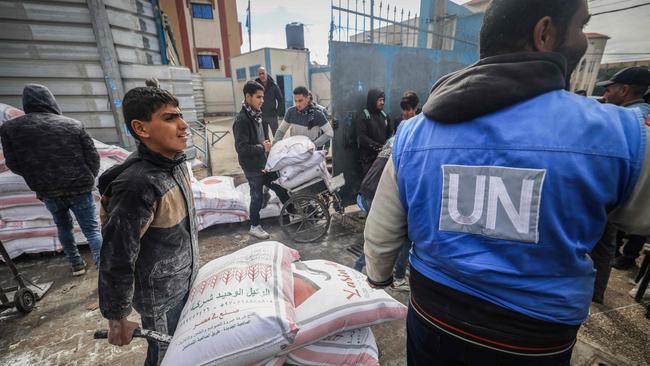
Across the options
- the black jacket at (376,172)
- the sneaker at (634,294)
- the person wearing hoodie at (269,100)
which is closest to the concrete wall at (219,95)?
the person wearing hoodie at (269,100)

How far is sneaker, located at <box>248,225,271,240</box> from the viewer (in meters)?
3.73

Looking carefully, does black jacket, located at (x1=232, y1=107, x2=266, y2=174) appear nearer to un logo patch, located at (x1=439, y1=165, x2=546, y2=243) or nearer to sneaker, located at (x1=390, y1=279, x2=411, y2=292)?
sneaker, located at (x1=390, y1=279, x2=411, y2=292)

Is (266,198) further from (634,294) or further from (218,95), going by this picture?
(218,95)

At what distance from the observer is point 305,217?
3.69 meters

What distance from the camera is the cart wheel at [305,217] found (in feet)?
11.9

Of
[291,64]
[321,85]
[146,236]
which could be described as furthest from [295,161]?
[321,85]

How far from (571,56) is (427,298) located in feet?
2.82

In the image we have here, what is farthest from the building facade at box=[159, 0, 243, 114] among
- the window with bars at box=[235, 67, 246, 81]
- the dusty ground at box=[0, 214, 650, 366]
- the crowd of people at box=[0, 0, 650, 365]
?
the crowd of people at box=[0, 0, 650, 365]

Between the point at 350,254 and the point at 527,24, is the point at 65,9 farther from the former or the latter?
the point at 527,24

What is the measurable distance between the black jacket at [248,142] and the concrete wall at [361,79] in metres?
1.08

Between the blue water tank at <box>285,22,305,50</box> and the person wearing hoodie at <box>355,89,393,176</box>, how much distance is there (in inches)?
618

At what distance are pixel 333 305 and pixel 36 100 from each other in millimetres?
3231

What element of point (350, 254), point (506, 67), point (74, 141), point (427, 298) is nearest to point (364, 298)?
point (427, 298)

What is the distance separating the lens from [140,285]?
1.36 meters
